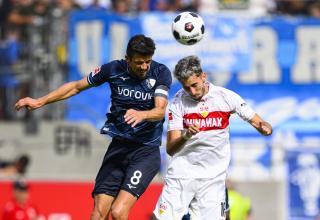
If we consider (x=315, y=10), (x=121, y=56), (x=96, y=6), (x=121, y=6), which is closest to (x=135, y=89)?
(x=121, y=56)

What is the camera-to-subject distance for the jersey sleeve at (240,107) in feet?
39.4

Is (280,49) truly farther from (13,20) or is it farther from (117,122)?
(117,122)

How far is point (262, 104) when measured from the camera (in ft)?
70.1

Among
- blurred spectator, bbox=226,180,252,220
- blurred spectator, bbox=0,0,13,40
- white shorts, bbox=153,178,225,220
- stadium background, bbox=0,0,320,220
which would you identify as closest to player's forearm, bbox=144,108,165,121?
white shorts, bbox=153,178,225,220

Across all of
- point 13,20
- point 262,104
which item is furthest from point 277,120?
point 13,20

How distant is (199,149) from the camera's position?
483 inches

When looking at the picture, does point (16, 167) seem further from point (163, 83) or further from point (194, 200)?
point (163, 83)

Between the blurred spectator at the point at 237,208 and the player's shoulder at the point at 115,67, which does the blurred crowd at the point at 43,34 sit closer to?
the blurred spectator at the point at 237,208

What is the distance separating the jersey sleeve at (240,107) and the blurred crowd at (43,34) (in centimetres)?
973

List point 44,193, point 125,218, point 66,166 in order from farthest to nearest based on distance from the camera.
→ point 66,166
point 44,193
point 125,218

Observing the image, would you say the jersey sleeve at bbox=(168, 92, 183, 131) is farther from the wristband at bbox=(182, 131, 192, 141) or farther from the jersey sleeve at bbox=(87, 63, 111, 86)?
the jersey sleeve at bbox=(87, 63, 111, 86)

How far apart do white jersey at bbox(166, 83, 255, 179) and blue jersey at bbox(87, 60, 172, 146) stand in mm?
275

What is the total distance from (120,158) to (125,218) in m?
0.76

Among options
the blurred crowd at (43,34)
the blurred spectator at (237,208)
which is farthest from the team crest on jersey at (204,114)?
the blurred crowd at (43,34)
